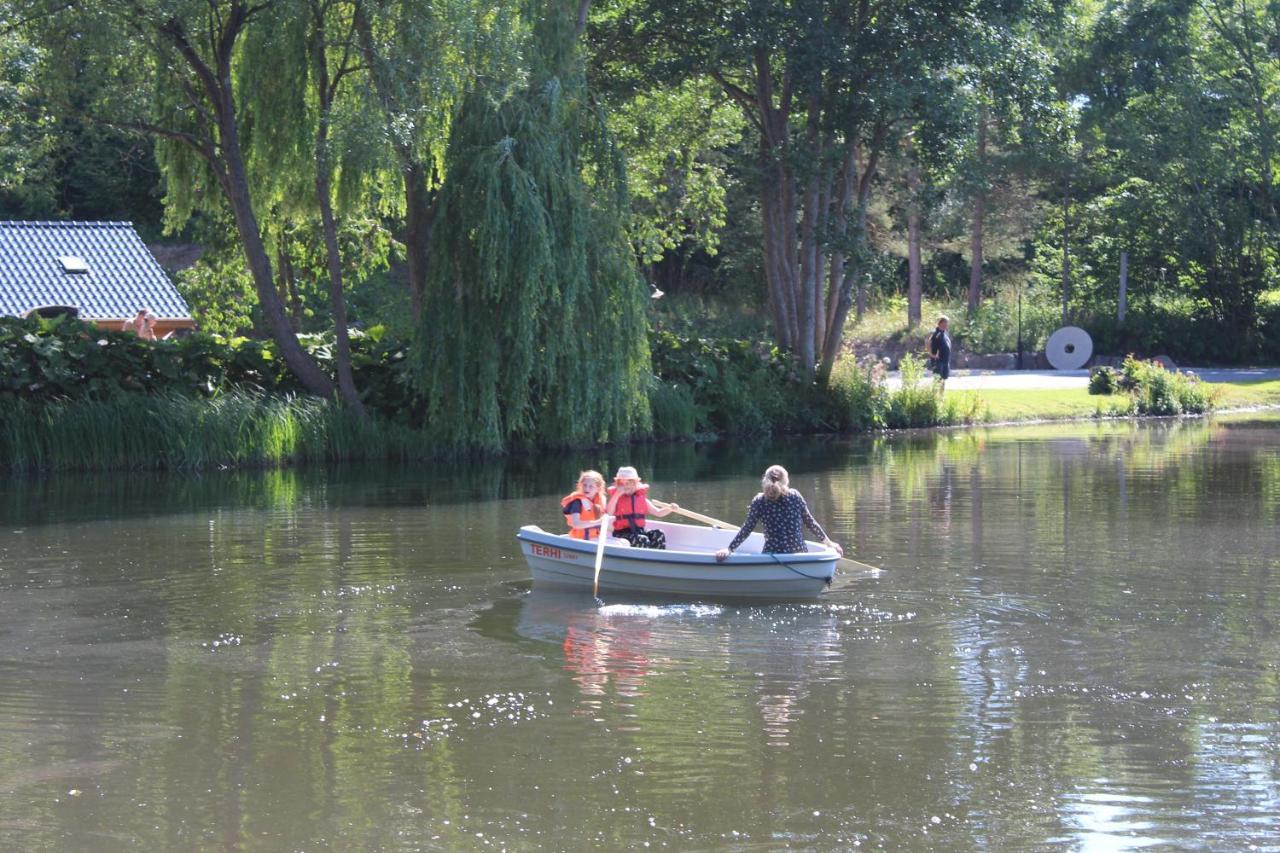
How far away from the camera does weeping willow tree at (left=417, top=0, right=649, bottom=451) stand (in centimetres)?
2356

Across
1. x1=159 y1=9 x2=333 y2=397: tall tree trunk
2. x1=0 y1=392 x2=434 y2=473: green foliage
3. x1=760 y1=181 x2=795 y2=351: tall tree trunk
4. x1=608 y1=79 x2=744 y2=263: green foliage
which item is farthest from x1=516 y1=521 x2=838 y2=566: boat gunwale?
x1=760 y1=181 x2=795 y2=351: tall tree trunk

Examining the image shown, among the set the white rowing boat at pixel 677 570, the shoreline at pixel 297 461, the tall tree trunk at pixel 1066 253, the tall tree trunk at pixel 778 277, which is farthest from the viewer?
the tall tree trunk at pixel 1066 253

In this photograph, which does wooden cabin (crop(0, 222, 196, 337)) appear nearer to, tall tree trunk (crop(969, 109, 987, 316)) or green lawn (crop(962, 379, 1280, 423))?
green lawn (crop(962, 379, 1280, 423))

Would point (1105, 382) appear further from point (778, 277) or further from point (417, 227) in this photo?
point (417, 227)

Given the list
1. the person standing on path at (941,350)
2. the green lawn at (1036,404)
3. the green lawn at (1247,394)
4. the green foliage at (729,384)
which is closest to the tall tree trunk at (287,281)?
the green foliage at (729,384)

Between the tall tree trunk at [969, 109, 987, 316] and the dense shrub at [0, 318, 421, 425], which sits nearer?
Result: the dense shrub at [0, 318, 421, 425]

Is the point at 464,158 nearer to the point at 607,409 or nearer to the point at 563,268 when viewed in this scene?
the point at 563,268

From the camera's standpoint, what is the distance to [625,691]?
34.3 ft

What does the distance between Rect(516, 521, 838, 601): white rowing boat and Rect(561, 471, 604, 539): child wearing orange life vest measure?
303mm

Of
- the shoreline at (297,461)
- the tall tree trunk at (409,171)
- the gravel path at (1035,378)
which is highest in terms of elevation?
the tall tree trunk at (409,171)

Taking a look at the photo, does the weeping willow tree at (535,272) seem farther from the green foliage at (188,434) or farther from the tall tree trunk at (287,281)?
the tall tree trunk at (287,281)

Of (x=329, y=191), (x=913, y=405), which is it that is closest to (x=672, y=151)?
(x=913, y=405)

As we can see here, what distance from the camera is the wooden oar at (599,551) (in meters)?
13.9

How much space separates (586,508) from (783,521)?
6.50 ft
